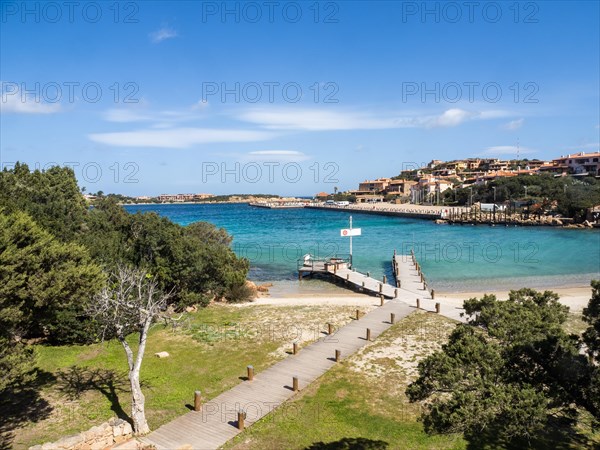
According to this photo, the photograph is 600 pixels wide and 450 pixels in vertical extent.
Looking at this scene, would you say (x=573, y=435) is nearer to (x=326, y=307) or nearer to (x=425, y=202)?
(x=326, y=307)

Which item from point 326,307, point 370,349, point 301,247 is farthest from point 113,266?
point 301,247

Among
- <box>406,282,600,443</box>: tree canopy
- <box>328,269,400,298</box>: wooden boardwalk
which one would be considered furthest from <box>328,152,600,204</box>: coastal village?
<box>406,282,600,443</box>: tree canopy

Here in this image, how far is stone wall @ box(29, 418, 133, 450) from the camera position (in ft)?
37.9

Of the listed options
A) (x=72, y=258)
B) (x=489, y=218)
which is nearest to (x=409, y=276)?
(x=72, y=258)

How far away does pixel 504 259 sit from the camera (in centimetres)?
5238

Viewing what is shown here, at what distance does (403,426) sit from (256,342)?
985 centimetres

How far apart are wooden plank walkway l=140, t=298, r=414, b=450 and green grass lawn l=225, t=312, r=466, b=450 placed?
0.52 metres

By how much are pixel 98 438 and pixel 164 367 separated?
21.1ft

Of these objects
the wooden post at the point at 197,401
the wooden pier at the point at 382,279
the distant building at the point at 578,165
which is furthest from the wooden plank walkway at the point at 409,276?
the distant building at the point at 578,165

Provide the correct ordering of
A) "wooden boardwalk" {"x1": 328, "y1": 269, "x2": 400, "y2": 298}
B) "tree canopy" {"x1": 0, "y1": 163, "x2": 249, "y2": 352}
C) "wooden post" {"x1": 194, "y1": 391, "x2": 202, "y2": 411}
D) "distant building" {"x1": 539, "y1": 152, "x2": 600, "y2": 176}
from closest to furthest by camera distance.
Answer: "tree canopy" {"x1": 0, "y1": 163, "x2": 249, "y2": 352}
"wooden post" {"x1": 194, "y1": 391, "x2": 202, "y2": 411}
"wooden boardwalk" {"x1": 328, "y1": 269, "x2": 400, "y2": 298}
"distant building" {"x1": 539, "y1": 152, "x2": 600, "y2": 176}

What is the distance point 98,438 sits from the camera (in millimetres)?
12250

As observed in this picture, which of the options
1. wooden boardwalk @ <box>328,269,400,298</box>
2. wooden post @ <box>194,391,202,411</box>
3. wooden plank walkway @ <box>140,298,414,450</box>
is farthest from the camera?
wooden boardwalk @ <box>328,269,400,298</box>

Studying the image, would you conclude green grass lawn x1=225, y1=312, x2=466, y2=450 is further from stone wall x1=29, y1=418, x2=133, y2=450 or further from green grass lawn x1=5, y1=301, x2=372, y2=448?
stone wall x1=29, y1=418, x2=133, y2=450

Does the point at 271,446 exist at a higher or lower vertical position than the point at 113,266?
lower
